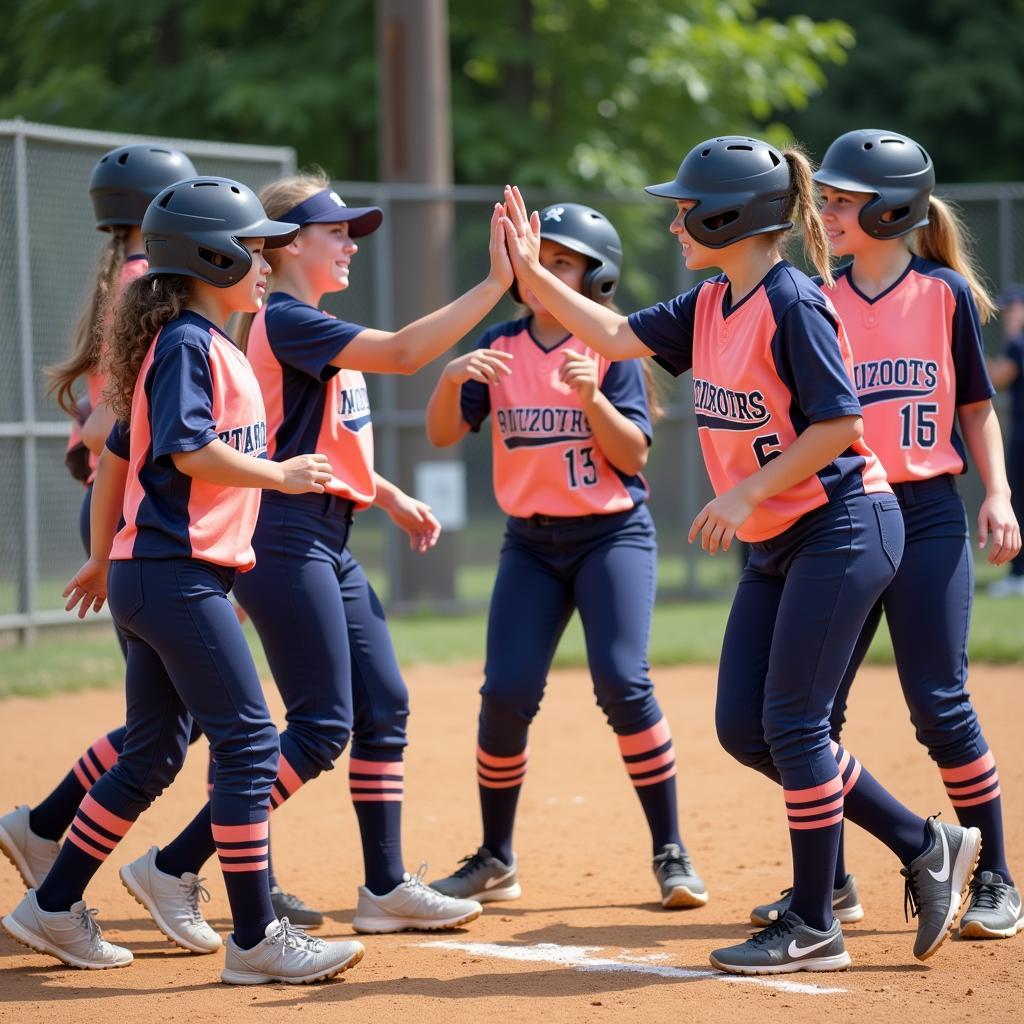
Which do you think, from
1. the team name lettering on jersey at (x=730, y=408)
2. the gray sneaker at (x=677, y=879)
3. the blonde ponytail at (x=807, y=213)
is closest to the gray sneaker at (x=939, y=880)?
the gray sneaker at (x=677, y=879)

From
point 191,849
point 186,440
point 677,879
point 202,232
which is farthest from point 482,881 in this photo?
point 202,232

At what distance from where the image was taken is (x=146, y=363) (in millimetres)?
4012

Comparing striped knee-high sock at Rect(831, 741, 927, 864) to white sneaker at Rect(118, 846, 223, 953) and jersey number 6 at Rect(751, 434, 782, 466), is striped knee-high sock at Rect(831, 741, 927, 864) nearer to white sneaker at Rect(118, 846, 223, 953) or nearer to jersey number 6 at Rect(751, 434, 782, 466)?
jersey number 6 at Rect(751, 434, 782, 466)

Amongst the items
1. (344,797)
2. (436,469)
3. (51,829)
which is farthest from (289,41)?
(51,829)

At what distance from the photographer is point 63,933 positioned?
413 centimetres

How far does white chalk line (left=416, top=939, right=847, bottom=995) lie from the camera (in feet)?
12.8

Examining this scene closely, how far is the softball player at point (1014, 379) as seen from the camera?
12.1 meters

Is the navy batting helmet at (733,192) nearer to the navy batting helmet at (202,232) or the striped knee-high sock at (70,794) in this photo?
the navy batting helmet at (202,232)

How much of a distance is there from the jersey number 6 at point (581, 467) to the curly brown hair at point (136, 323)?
1.48 m

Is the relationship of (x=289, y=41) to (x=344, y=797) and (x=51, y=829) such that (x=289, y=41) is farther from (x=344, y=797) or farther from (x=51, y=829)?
(x=51, y=829)

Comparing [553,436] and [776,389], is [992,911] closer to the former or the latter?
[776,389]

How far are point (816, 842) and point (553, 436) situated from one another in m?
1.70

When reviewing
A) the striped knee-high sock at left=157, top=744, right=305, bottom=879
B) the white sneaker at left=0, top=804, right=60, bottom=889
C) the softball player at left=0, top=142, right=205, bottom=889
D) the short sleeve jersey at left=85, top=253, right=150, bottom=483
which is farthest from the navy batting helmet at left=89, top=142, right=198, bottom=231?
the white sneaker at left=0, top=804, right=60, bottom=889

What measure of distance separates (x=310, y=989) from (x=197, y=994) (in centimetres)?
29
